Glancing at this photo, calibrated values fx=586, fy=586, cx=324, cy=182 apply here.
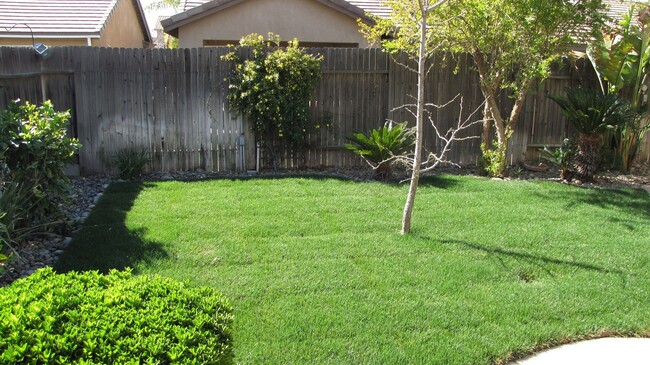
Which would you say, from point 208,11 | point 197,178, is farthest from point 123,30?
point 197,178

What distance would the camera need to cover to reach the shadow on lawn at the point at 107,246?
18.6 feet

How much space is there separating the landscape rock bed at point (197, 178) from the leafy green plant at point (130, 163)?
0.23 m

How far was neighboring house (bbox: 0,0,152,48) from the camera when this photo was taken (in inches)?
537

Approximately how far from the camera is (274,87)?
994 cm

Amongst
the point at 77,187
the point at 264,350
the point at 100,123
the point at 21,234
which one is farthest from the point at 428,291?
the point at 100,123

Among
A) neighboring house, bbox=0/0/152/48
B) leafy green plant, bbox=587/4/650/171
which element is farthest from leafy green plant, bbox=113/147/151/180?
leafy green plant, bbox=587/4/650/171

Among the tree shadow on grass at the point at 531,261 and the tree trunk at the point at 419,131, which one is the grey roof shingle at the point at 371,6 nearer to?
the tree trunk at the point at 419,131

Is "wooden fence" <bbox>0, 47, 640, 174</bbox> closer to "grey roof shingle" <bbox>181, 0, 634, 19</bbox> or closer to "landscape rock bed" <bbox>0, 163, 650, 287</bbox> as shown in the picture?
"landscape rock bed" <bbox>0, 163, 650, 287</bbox>

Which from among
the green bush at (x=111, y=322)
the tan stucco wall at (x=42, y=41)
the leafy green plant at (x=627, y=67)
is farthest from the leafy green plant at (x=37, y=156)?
the leafy green plant at (x=627, y=67)

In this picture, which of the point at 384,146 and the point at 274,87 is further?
the point at 274,87

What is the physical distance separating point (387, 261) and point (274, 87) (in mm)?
4878

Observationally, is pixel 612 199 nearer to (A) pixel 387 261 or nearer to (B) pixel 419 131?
(B) pixel 419 131

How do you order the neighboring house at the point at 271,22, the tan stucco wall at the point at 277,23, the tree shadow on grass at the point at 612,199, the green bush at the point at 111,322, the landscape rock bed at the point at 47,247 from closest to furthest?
the green bush at the point at 111,322 < the landscape rock bed at the point at 47,247 < the tree shadow on grass at the point at 612,199 < the neighboring house at the point at 271,22 < the tan stucco wall at the point at 277,23

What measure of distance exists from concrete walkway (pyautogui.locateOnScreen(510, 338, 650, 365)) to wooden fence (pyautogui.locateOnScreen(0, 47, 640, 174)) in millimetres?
6757
